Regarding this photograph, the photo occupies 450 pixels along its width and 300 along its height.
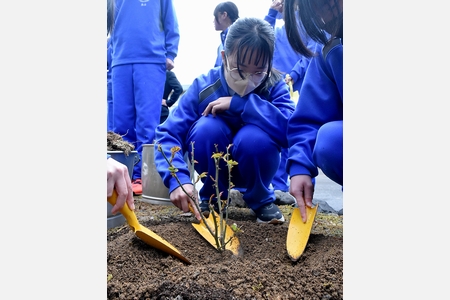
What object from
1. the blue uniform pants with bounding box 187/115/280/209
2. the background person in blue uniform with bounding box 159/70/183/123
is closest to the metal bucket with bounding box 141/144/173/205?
the blue uniform pants with bounding box 187/115/280/209

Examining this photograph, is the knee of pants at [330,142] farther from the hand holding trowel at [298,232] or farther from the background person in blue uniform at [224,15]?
the background person in blue uniform at [224,15]

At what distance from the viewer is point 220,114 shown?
1.82 metres

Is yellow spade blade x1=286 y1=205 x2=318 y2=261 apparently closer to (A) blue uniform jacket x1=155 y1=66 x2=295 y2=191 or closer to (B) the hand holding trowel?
(B) the hand holding trowel

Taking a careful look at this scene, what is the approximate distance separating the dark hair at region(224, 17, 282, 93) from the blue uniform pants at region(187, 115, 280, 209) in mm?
282

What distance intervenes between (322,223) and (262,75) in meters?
0.76

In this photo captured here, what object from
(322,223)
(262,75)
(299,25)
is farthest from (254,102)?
(322,223)

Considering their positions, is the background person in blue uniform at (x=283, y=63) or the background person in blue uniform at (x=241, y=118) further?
the background person in blue uniform at (x=283, y=63)

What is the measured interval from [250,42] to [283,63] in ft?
4.90

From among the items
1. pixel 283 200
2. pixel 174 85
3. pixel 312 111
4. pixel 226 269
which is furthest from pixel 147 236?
pixel 174 85

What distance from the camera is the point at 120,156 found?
171 centimetres

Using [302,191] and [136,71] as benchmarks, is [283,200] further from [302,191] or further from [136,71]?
[136,71]

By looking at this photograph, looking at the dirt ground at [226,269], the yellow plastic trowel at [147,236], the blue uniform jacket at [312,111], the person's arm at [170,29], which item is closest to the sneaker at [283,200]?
the dirt ground at [226,269]

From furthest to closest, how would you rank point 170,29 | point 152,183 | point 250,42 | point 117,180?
1. point 170,29
2. point 152,183
3. point 250,42
4. point 117,180

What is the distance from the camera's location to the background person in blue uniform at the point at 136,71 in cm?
264
